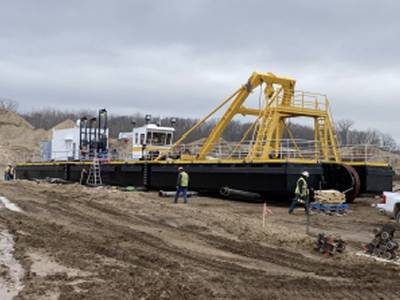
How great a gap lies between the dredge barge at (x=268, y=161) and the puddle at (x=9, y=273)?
37.2 ft

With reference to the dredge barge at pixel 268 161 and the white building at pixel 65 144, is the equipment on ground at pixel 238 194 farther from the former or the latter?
the white building at pixel 65 144

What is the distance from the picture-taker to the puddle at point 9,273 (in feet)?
18.8

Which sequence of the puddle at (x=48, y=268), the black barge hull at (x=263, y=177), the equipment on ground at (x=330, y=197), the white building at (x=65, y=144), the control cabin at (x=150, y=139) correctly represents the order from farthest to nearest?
the white building at (x=65, y=144), the control cabin at (x=150, y=139), the black barge hull at (x=263, y=177), the equipment on ground at (x=330, y=197), the puddle at (x=48, y=268)

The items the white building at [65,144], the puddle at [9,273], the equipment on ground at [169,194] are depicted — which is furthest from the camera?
the white building at [65,144]

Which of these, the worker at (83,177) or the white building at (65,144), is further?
the white building at (65,144)


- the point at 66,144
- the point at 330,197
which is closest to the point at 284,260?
the point at 330,197

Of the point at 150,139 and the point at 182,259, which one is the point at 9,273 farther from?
the point at 150,139

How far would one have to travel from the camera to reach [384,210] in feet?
46.1

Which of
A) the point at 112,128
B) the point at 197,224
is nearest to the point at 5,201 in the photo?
the point at 197,224

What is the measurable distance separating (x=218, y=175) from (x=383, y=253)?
484 inches

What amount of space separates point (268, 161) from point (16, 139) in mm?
62463

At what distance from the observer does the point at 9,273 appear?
6.52 metres

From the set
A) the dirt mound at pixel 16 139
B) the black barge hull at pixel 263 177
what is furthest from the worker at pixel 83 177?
the dirt mound at pixel 16 139

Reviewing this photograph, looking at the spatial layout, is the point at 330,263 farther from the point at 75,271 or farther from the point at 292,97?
the point at 292,97
